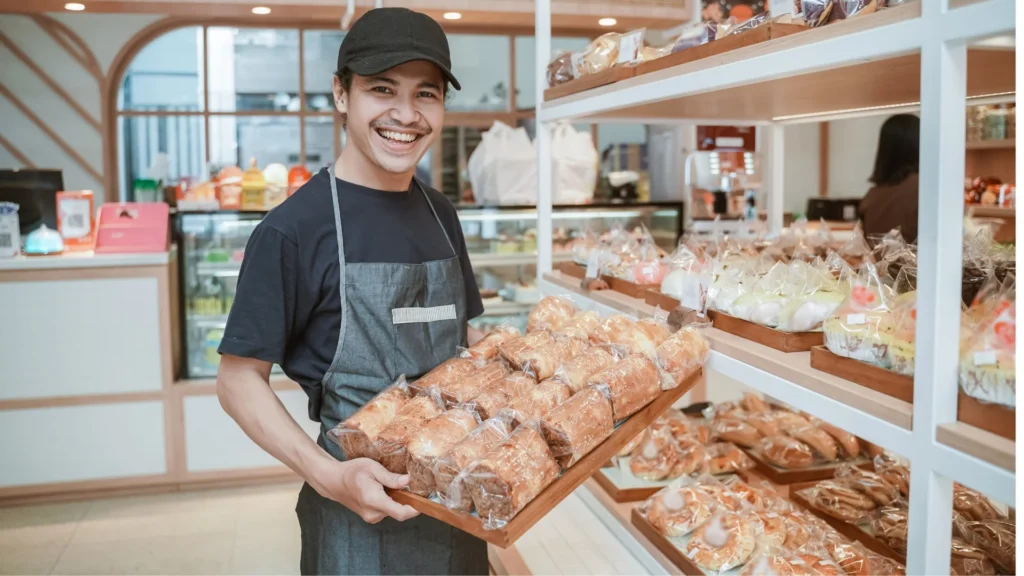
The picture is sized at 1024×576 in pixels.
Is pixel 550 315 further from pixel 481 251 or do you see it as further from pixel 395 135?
pixel 481 251

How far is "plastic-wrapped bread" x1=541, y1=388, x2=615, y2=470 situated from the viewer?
50.0 inches

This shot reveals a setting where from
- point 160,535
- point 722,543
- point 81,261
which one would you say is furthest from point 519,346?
point 81,261

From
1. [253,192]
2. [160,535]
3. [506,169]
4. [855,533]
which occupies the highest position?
[506,169]

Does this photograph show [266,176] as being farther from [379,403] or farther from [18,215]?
[379,403]

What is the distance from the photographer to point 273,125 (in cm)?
666

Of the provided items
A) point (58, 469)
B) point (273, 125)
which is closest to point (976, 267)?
point (58, 469)

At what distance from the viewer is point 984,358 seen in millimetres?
896

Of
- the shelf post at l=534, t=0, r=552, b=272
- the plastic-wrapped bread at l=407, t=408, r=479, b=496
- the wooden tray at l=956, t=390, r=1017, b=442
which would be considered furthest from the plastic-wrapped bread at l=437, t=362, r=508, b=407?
the shelf post at l=534, t=0, r=552, b=272

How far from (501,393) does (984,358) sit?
29.1 inches

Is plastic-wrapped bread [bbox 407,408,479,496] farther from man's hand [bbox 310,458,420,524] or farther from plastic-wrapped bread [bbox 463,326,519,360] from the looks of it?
plastic-wrapped bread [bbox 463,326,519,360]

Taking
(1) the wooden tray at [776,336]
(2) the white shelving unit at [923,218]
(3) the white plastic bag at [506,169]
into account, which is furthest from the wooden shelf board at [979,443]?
(3) the white plastic bag at [506,169]

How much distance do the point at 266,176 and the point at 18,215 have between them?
1.07 metres

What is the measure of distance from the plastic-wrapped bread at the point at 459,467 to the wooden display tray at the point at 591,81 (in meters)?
0.87

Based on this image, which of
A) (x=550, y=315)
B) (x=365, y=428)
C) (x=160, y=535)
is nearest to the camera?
(x=365, y=428)
